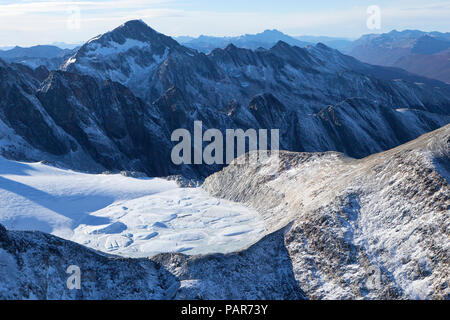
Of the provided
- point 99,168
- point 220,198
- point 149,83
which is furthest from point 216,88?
point 220,198

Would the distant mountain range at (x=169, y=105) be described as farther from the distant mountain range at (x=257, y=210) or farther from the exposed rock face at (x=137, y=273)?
the exposed rock face at (x=137, y=273)

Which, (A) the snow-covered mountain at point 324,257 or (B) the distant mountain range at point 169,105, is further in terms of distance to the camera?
(B) the distant mountain range at point 169,105

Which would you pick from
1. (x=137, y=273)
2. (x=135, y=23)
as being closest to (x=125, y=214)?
(x=137, y=273)

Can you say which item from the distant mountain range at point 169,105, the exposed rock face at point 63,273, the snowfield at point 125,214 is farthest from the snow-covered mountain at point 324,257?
the distant mountain range at point 169,105

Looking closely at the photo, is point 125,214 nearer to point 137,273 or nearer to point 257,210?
point 257,210

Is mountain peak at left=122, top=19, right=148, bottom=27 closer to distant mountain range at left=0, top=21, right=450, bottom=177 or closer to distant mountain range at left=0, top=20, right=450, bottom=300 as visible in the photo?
distant mountain range at left=0, top=21, right=450, bottom=177

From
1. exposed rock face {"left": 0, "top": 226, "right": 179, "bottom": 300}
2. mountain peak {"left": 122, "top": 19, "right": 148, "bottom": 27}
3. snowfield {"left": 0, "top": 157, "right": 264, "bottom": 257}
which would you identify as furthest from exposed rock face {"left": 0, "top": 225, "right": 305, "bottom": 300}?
mountain peak {"left": 122, "top": 19, "right": 148, "bottom": 27}
